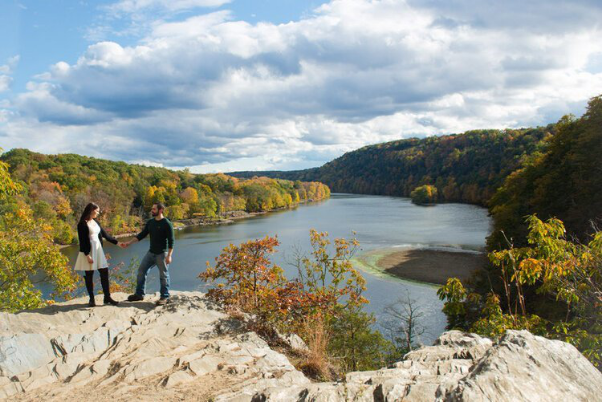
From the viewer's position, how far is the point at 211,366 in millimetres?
4609

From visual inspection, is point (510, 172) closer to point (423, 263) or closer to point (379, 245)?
point (379, 245)

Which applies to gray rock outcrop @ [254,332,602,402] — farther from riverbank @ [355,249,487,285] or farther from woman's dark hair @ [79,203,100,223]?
riverbank @ [355,249,487,285]

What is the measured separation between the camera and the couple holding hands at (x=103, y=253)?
20.7 ft

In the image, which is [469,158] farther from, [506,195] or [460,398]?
[460,398]

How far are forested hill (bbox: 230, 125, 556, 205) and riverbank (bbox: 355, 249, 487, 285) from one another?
3650 cm

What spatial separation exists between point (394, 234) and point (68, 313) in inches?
1646

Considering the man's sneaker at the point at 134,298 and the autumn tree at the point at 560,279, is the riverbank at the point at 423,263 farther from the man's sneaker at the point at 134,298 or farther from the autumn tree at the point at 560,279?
the man's sneaker at the point at 134,298

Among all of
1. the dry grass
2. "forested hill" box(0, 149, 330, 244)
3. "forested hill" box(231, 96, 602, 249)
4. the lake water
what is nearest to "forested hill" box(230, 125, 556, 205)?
"forested hill" box(231, 96, 602, 249)

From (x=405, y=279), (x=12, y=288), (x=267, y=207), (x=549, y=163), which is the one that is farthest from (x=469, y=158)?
(x=12, y=288)

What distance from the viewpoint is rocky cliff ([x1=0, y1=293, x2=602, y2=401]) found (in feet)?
10.7

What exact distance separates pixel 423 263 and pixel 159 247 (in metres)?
27.2

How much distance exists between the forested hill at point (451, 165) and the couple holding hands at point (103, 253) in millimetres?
64513

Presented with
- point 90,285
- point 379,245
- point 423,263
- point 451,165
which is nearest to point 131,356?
point 90,285

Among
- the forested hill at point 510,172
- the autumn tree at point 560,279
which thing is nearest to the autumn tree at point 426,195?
the forested hill at point 510,172
